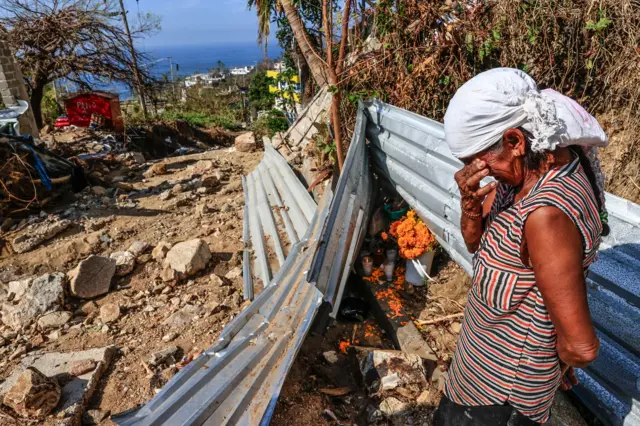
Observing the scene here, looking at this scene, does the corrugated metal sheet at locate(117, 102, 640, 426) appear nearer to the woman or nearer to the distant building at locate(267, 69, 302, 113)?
the woman

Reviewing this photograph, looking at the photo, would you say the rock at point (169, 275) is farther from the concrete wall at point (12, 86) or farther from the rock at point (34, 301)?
the concrete wall at point (12, 86)

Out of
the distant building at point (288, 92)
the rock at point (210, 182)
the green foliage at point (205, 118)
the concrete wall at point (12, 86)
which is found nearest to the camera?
the rock at point (210, 182)

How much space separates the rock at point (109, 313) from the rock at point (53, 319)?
288 millimetres

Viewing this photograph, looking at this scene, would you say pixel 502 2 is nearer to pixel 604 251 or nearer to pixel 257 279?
pixel 604 251

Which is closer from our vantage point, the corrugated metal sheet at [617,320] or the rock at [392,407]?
the corrugated metal sheet at [617,320]

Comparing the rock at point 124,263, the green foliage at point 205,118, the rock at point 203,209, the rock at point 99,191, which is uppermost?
the rock at point 124,263

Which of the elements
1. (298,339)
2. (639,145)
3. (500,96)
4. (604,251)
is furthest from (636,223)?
(639,145)

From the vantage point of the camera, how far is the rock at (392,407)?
2.14 meters

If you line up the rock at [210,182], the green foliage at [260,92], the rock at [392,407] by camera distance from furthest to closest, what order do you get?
the green foliage at [260,92], the rock at [210,182], the rock at [392,407]

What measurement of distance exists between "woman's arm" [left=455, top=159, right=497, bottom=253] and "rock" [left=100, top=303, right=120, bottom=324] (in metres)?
2.91

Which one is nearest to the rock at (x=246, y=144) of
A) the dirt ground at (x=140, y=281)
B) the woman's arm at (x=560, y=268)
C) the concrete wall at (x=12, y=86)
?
the dirt ground at (x=140, y=281)

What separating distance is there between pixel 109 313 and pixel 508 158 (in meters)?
3.25

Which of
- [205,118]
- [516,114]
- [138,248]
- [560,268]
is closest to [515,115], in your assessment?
[516,114]

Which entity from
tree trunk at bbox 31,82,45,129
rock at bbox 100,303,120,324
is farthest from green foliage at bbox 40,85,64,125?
rock at bbox 100,303,120,324
